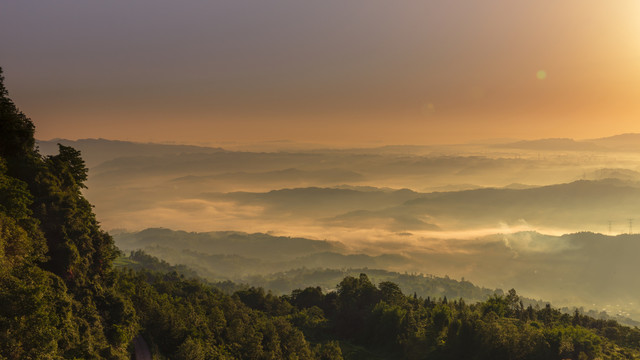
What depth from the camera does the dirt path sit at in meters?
74.9

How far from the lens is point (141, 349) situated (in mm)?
78875

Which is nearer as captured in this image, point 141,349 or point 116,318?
point 116,318

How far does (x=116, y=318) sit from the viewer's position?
74062 mm

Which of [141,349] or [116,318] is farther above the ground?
[116,318]

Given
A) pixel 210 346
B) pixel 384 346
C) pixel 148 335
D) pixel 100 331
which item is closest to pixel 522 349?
pixel 384 346

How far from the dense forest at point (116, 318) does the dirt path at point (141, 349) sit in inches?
63.3

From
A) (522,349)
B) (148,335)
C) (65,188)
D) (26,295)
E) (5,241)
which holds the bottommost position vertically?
(522,349)

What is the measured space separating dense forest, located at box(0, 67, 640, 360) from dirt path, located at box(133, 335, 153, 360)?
1.61 m

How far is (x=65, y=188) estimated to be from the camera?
74812mm

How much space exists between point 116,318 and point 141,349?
28.0 feet

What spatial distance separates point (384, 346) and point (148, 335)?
80.5 meters

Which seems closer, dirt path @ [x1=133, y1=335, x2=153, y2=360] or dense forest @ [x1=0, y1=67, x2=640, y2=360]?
dense forest @ [x1=0, y1=67, x2=640, y2=360]

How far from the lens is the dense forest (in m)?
54.8

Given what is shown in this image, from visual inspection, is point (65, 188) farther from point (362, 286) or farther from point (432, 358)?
point (362, 286)
